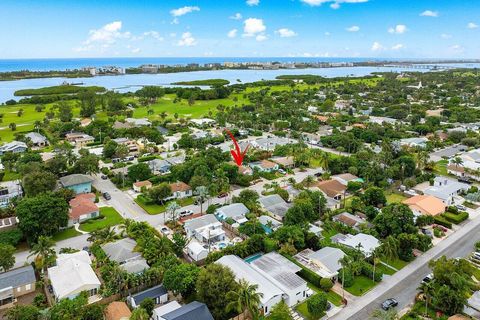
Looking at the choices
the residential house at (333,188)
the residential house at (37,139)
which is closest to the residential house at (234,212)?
the residential house at (333,188)

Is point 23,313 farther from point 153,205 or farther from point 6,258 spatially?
point 153,205

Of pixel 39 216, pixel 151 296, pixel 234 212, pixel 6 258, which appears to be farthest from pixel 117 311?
pixel 234 212

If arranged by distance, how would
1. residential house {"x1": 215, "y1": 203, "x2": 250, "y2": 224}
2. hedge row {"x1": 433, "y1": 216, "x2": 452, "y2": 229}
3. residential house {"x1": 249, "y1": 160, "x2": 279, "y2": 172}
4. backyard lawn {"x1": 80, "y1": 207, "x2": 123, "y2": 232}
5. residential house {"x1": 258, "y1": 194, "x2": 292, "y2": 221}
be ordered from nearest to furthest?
hedge row {"x1": 433, "y1": 216, "x2": 452, "y2": 229} → backyard lawn {"x1": 80, "y1": 207, "x2": 123, "y2": 232} → residential house {"x1": 215, "y1": 203, "x2": 250, "y2": 224} → residential house {"x1": 258, "y1": 194, "x2": 292, "y2": 221} → residential house {"x1": 249, "y1": 160, "x2": 279, "y2": 172}

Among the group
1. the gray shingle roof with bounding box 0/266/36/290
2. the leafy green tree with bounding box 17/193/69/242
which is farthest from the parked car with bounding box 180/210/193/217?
the gray shingle roof with bounding box 0/266/36/290

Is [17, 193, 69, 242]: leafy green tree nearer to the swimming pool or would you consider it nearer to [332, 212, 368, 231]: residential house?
the swimming pool

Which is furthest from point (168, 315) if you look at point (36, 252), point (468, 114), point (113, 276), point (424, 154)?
point (468, 114)

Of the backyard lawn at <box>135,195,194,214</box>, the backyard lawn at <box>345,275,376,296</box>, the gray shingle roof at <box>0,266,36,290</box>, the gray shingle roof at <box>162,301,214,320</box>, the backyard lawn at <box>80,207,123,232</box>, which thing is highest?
the gray shingle roof at <box>162,301,214,320</box>
